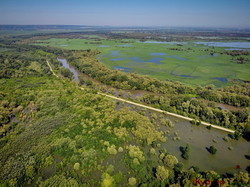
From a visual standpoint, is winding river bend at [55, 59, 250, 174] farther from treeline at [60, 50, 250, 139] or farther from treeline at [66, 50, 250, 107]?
treeline at [66, 50, 250, 107]

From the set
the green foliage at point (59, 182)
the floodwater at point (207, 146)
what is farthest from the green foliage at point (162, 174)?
the green foliage at point (59, 182)

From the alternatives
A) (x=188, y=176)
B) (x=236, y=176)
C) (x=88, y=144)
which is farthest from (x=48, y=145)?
(x=236, y=176)

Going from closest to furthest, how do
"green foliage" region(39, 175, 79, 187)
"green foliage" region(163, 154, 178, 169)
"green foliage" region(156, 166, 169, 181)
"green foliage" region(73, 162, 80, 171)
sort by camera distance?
1. "green foliage" region(39, 175, 79, 187)
2. "green foliage" region(156, 166, 169, 181)
3. "green foliage" region(73, 162, 80, 171)
4. "green foliage" region(163, 154, 178, 169)

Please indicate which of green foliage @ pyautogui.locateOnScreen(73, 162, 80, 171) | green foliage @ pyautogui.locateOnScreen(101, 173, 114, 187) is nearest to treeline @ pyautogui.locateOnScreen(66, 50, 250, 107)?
green foliage @ pyautogui.locateOnScreen(101, 173, 114, 187)

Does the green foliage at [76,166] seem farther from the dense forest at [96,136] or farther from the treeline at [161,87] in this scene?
the treeline at [161,87]

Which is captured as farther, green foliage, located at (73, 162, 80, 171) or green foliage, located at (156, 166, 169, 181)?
green foliage, located at (73, 162, 80, 171)

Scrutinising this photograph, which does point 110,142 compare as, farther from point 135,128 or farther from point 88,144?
point 135,128

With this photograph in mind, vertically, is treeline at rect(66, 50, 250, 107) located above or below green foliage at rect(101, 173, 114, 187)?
above
